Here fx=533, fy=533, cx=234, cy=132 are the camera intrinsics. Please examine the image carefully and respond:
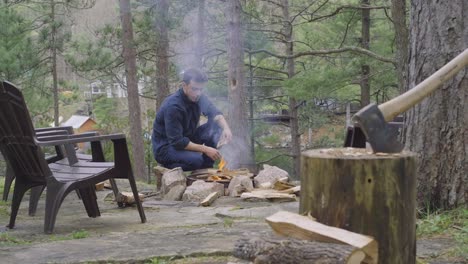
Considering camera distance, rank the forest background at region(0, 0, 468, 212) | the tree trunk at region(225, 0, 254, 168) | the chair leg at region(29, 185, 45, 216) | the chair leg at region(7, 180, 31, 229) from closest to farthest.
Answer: the chair leg at region(7, 180, 31, 229) → the chair leg at region(29, 185, 45, 216) → the tree trunk at region(225, 0, 254, 168) → the forest background at region(0, 0, 468, 212)

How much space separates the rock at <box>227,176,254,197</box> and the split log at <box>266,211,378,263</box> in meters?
3.34

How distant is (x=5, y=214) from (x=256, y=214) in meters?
2.11

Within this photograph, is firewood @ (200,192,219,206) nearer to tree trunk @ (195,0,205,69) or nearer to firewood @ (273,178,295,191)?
firewood @ (273,178,295,191)

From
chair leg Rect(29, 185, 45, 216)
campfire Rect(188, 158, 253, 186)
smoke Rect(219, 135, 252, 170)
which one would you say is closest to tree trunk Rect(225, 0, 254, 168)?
smoke Rect(219, 135, 252, 170)

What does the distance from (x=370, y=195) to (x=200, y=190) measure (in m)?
3.47

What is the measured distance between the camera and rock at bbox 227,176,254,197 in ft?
17.7

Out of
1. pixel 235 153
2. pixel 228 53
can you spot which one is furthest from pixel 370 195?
pixel 228 53

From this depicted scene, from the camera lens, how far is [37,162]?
364 centimetres

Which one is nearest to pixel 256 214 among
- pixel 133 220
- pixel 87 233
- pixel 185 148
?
pixel 133 220

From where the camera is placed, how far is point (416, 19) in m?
3.43

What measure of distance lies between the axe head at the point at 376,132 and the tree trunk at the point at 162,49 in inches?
448

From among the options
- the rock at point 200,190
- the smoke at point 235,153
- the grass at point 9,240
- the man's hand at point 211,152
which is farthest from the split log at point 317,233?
the smoke at point 235,153

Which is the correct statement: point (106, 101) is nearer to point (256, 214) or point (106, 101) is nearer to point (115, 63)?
point (115, 63)

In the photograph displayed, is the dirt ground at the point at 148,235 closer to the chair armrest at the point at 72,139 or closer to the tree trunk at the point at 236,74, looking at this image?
the chair armrest at the point at 72,139
